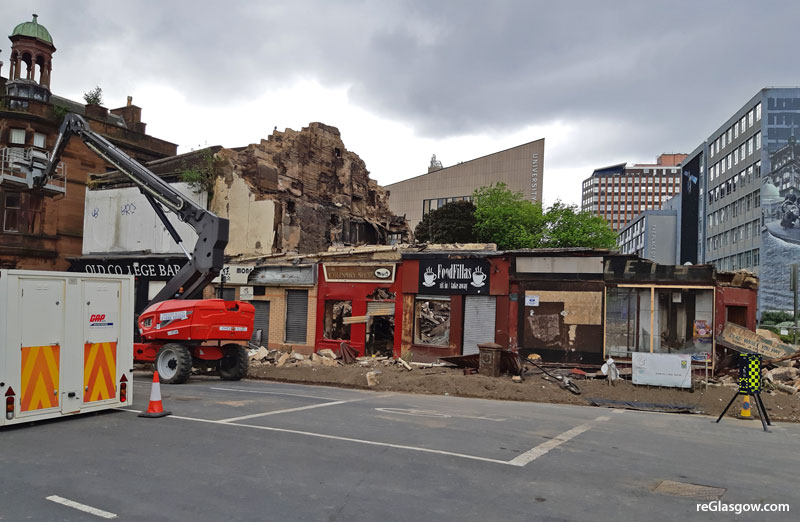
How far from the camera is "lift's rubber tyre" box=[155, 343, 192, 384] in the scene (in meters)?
15.8

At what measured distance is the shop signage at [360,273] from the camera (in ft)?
77.5

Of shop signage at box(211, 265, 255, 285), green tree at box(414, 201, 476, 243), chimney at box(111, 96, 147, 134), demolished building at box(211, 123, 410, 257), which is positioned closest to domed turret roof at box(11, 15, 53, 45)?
chimney at box(111, 96, 147, 134)

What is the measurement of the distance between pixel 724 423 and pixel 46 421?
12726 mm

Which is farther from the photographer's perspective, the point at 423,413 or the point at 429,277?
the point at 429,277

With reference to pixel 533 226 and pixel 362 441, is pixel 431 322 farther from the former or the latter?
pixel 533 226

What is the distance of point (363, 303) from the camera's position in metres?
24.1

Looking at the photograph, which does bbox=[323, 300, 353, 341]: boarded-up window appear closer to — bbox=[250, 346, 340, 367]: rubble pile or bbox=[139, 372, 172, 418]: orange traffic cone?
bbox=[250, 346, 340, 367]: rubble pile

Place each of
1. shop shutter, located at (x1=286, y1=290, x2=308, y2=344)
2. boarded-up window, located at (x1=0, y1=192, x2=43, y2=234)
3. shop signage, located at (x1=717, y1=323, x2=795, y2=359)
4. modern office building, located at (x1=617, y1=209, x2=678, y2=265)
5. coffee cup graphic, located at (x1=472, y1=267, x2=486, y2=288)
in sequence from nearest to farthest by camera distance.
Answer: shop signage, located at (x1=717, y1=323, x2=795, y2=359)
coffee cup graphic, located at (x1=472, y1=267, x2=486, y2=288)
shop shutter, located at (x1=286, y1=290, x2=308, y2=344)
boarded-up window, located at (x1=0, y1=192, x2=43, y2=234)
modern office building, located at (x1=617, y1=209, x2=678, y2=265)

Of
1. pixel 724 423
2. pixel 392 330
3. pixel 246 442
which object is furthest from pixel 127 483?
pixel 392 330

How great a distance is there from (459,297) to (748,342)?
924 centimetres

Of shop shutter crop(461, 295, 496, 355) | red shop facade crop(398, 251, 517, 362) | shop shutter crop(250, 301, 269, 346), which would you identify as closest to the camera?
red shop facade crop(398, 251, 517, 362)

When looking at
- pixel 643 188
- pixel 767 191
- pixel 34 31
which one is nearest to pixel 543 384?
pixel 34 31

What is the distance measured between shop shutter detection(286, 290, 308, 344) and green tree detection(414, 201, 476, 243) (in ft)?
95.4

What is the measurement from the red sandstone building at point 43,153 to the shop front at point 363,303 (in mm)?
18502
